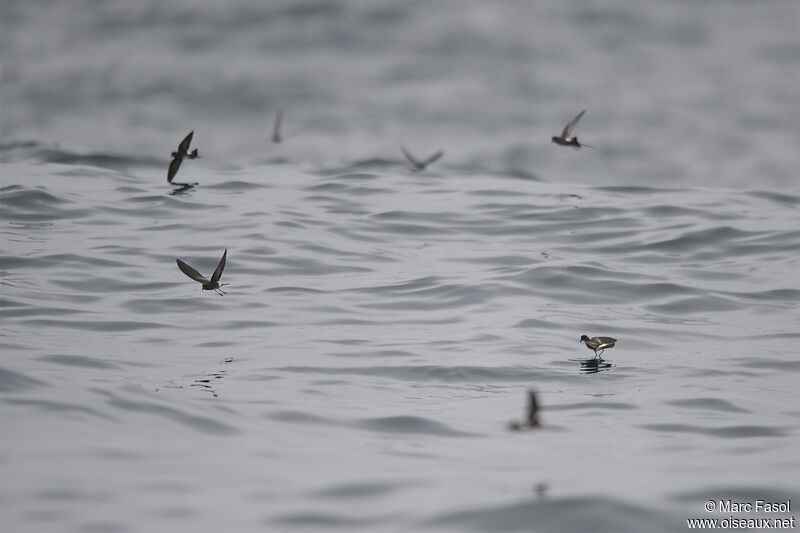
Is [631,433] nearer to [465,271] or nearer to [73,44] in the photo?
[465,271]

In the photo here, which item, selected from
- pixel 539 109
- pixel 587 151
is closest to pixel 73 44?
pixel 539 109

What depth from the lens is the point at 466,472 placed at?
21.0 feet

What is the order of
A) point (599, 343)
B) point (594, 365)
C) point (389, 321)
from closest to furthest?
point (599, 343)
point (594, 365)
point (389, 321)

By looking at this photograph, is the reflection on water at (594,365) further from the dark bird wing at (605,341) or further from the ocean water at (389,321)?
the dark bird wing at (605,341)

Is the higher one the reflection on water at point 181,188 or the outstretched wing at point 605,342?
the reflection on water at point 181,188

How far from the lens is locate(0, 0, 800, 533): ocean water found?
5.93 m

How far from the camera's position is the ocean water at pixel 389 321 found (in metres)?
5.93

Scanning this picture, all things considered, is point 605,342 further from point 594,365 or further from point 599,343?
point 594,365

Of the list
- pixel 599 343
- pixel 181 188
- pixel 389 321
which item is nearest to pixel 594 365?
pixel 599 343

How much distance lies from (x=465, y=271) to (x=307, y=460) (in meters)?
6.09

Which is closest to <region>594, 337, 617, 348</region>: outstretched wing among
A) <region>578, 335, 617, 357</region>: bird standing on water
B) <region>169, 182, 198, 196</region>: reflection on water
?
<region>578, 335, 617, 357</region>: bird standing on water

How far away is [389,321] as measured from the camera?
34.8 ft

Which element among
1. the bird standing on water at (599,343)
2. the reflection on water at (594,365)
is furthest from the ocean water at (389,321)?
the bird standing on water at (599,343)

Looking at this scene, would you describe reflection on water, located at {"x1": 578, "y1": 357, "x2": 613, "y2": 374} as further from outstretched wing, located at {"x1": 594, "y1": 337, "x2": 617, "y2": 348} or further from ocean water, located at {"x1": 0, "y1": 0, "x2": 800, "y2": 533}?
outstretched wing, located at {"x1": 594, "y1": 337, "x2": 617, "y2": 348}
